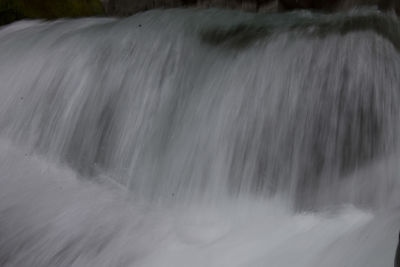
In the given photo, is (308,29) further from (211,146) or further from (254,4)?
(254,4)

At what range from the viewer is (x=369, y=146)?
307cm

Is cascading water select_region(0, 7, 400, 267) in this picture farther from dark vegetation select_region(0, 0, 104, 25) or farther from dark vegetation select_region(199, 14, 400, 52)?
dark vegetation select_region(0, 0, 104, 25)

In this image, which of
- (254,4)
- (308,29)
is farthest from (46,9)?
(308,29)

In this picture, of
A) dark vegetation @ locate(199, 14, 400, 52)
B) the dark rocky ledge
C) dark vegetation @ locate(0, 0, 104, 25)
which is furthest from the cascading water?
dark vegetation @ locate(0, 0, 104, 25)

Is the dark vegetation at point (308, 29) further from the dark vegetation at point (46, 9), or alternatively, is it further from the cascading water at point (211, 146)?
the dark vegetation at point (46, 9)

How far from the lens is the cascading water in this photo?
2.91 meters

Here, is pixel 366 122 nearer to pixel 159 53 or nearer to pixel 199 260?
pixel 199 260

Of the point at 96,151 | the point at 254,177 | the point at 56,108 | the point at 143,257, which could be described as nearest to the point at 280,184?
the point at 254,177

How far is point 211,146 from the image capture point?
343cm

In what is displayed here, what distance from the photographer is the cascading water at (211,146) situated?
115 inches

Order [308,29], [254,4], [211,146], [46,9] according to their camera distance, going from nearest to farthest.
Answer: [211,146]
[308,29]
[254,4]
[46,9]

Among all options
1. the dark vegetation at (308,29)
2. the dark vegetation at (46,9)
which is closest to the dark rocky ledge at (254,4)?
the dark vegetation at (46,9)

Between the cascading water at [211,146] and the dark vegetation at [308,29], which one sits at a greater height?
the dark vegetation at [308,29]

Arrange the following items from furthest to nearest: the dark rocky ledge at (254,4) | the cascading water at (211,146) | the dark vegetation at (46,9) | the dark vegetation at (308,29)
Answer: the dark vegetation at (46,9) → the dark rocky ledge at (254,4) → the dark vegetation at (308,29) → the cascading water at (211,146)
